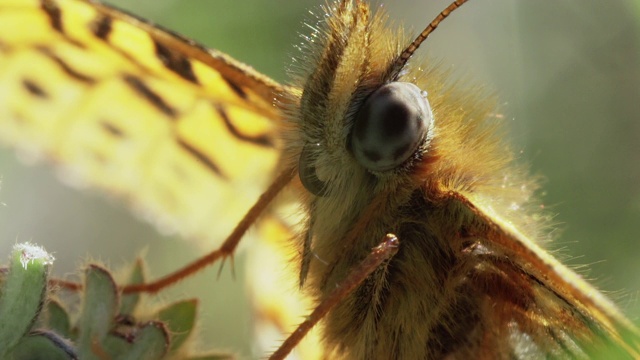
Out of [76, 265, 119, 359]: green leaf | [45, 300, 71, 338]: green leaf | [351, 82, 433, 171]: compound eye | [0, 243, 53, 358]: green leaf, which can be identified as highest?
[351, 82, 433, 171]: compound eye

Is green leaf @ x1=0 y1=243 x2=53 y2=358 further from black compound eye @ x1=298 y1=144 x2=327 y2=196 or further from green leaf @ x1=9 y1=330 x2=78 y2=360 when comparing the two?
black compound eye @ x1=298 y1=144 x2=327 y2=196

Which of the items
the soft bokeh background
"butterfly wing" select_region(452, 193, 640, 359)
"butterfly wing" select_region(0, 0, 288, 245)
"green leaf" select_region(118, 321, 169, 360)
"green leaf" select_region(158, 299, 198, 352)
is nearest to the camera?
"butterfly wing" select_region(452, 193, 640, 359)

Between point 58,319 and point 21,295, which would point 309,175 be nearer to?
point 58,319

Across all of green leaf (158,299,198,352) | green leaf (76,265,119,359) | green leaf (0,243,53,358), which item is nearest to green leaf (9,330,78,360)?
green leaf (0,243,53,358)

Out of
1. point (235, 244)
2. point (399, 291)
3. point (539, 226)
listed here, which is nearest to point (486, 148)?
point (539, 226)

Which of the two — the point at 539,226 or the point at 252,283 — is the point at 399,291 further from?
the point at 252,283

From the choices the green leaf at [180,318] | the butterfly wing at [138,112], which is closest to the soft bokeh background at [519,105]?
the butterfly wing at [138,112]
